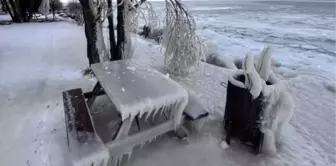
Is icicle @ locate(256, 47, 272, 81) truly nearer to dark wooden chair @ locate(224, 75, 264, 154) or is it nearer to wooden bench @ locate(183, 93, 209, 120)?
dark wooden chair @ locate(224, 75, 264, 154)

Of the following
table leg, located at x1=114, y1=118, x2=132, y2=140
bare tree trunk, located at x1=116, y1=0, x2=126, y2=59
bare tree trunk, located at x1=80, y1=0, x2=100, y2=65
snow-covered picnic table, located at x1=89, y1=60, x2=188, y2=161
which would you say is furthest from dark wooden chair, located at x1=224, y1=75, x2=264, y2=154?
bare tree trunk, located at x1=80, y1=0, x2=100, y2=65

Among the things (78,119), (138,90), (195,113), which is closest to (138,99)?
(138,90)

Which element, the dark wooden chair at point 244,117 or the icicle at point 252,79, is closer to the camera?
the icicle at point 252,79

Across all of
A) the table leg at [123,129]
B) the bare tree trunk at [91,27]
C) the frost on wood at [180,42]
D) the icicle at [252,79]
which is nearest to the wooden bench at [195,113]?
the icicle at [252,79]

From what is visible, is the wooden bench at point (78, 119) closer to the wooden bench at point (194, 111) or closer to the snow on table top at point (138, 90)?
the snow on table top at point (138, 90)

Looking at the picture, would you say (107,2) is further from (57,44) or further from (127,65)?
(57,44)

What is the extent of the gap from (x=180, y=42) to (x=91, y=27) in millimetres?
1542

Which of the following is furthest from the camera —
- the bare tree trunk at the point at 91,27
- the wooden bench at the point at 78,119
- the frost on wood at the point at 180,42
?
the frost on wood at the point at 180,42

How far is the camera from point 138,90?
212cm

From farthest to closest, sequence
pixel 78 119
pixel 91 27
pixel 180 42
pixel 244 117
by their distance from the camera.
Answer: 1. pixel 180 42
2. pixel 91 27
3. pixel 244 117
4. pixel 78 119

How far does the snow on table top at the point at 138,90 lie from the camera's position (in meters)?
1.89

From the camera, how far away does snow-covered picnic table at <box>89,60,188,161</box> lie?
1.90 m

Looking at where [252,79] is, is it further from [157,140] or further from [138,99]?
[157,140]

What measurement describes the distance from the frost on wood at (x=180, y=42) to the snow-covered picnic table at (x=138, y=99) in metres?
1.64
